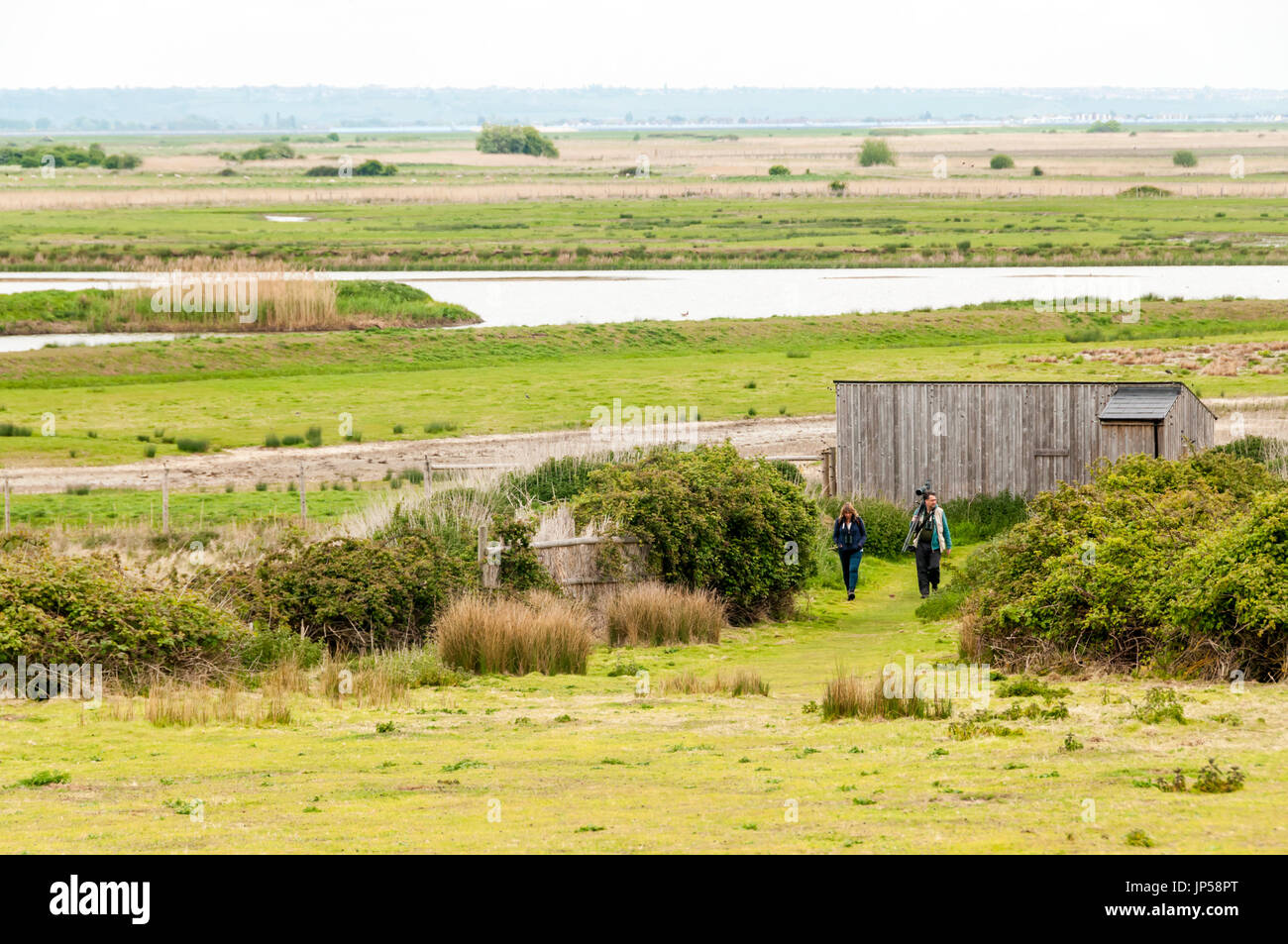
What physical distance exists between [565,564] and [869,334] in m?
36.2

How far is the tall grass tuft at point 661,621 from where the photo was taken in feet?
74.6

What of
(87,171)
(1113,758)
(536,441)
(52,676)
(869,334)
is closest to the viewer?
(1113,758)

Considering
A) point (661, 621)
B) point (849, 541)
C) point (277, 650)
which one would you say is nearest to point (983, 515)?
point (849, 541)

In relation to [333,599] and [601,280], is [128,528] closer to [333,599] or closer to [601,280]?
[333,599]

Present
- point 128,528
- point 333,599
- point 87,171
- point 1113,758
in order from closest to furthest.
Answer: point 1113,758
point 333,599
point 128,528
point 87,171

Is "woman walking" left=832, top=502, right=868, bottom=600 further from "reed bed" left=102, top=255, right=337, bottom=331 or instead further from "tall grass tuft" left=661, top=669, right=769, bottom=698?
"reed bed" left=102, top=255, right=337, bottom=331

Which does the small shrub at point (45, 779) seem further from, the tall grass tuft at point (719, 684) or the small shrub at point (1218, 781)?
the small shrub at point (1218, 781)

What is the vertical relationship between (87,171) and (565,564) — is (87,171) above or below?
above

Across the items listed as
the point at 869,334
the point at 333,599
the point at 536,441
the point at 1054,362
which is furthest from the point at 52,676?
the point at 869,334

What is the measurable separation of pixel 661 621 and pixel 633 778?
989cm

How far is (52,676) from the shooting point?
1747cm

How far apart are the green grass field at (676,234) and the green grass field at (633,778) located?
218ft

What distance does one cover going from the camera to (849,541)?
84.0 ft

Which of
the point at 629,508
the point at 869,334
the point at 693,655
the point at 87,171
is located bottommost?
the point at 693,655
